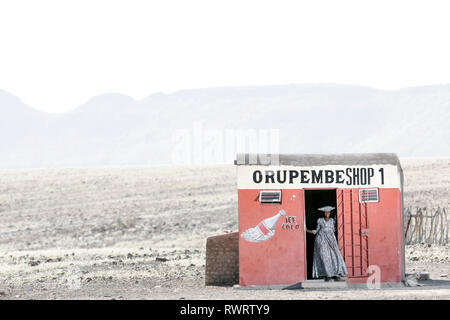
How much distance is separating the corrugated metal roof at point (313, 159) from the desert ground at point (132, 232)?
282 centimetres

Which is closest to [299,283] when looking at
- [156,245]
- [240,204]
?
[240,204]

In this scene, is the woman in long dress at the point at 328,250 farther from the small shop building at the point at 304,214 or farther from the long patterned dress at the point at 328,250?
the small shop building at the point at 304,214

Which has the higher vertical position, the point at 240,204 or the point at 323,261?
the point at 240,204

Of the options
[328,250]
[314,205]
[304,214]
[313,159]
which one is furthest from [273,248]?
[314,205]

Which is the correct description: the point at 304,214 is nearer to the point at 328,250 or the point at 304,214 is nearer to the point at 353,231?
the point at 328,250

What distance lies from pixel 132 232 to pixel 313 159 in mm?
22161

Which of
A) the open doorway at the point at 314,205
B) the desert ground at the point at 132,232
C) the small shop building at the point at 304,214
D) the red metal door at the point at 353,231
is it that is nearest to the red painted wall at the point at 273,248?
the small shop building at the point at 304,214

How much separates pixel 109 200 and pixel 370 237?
35.2m

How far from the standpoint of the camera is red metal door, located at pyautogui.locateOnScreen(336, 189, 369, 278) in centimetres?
1995

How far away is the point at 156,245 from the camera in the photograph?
119 ft

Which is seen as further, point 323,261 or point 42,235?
point 42,235

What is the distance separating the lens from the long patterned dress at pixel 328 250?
19.6 metres
